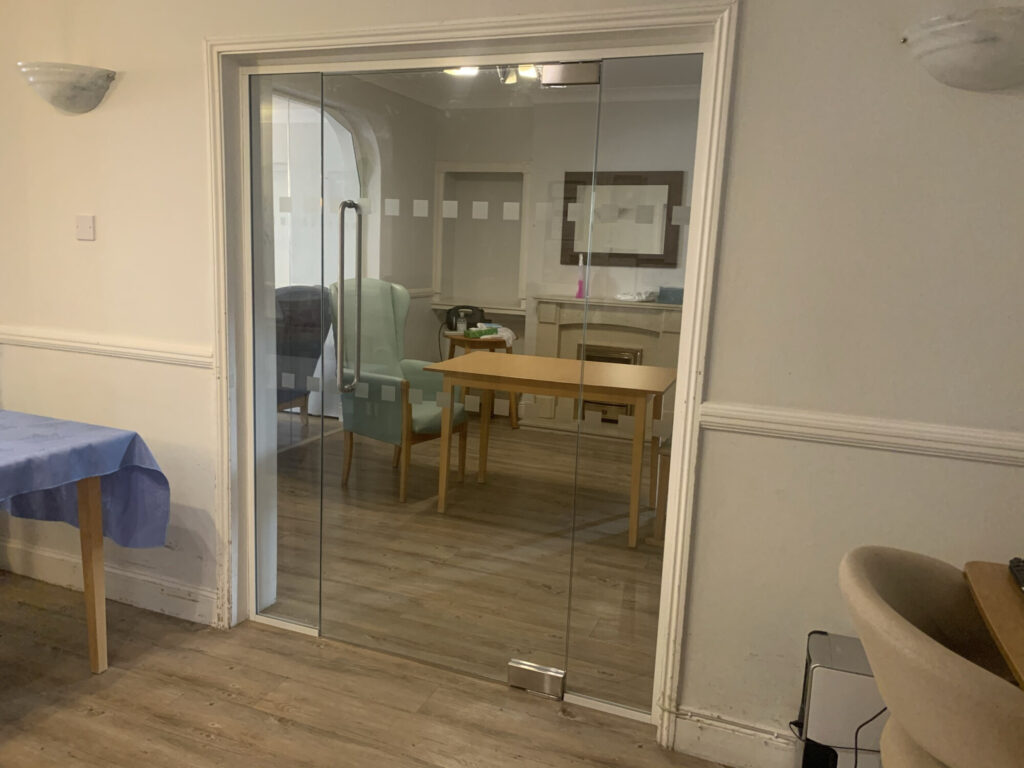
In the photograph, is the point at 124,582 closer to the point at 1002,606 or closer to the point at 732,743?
the point at 732,743

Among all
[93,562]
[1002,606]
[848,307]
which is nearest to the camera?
[1002,606]

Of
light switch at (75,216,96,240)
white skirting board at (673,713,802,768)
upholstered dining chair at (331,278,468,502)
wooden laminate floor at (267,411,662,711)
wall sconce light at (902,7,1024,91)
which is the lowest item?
white skirting board at (673,713,802,768)

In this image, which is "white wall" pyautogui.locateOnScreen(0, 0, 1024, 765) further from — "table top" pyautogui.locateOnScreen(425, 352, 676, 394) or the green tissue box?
the green tissue box

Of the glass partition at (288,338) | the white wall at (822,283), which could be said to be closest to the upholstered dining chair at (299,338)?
the glass partition at (288,338)

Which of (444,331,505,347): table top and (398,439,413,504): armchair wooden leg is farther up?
(444,331,505,347): table top

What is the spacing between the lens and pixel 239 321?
8.77 ft

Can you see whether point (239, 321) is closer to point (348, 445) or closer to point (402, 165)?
point (348, 445)

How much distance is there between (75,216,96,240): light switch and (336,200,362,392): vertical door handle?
38.1 inches

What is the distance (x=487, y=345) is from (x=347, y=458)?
0.71 metres

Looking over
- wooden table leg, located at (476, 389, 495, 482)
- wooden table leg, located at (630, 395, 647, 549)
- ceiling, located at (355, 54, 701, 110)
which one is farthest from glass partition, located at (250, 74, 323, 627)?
wooden table leg, located at (630, 395, 647, 549)

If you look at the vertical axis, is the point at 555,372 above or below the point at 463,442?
above

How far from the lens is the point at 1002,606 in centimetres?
142

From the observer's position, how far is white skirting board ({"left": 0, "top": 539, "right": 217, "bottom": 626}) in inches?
111

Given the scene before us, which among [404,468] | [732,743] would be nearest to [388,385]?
[404,468]
